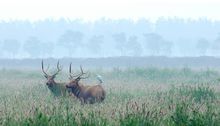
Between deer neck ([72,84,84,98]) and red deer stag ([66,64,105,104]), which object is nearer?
red deer stag ([66,64,105,104])

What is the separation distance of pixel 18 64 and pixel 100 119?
195 feet

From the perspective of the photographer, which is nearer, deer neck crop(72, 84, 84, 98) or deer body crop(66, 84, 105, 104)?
deer body crop(66, 84, 105, 104)

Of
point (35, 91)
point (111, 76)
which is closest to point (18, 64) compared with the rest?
point (111, 76)

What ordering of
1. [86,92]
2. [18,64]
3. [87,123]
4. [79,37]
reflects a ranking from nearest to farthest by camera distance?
[87,123] → [86,92] → [18,64] → [79,37]

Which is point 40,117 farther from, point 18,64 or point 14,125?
point 18,64

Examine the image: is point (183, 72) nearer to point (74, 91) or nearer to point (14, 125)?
point (74, 91)

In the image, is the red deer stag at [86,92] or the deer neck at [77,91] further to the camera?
the deer neck at [77,91]

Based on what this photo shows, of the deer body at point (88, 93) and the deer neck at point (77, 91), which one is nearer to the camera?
the deer body at point (88, 93)

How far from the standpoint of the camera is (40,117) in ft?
28.2

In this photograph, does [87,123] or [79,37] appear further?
[79,37]

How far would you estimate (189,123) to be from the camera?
340 inches

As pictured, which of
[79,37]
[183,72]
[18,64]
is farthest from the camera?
[79,37]

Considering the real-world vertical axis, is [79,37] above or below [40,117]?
above

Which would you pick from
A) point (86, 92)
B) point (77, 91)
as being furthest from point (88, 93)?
point (77, 91)
